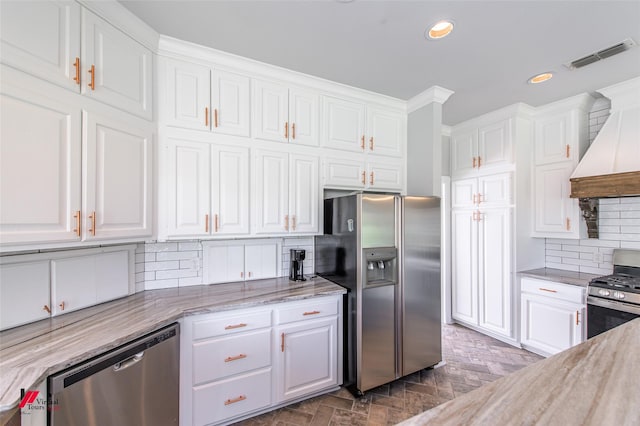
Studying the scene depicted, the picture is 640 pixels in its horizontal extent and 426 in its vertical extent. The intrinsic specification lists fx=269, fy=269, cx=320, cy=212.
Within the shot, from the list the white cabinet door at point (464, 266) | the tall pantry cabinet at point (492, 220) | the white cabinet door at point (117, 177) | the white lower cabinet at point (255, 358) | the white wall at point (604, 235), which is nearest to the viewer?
the white cabinet door at point (117, 177)

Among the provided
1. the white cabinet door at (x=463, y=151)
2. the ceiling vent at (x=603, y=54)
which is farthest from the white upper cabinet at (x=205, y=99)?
the white cabinet door at (x=463, y=151)

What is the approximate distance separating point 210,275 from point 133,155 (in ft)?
3.58

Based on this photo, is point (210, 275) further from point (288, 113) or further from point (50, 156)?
point (288, 113)

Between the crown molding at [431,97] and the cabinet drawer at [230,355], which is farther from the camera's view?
the crown molding at [431,97]

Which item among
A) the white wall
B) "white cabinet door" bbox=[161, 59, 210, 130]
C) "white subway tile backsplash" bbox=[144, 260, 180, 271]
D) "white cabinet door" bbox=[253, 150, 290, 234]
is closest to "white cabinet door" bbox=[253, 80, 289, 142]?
"white cabinet door" bbox=[253, 150, 290, 234]

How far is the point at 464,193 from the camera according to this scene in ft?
11.9

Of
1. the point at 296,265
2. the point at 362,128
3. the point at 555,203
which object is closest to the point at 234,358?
the point at 296,265

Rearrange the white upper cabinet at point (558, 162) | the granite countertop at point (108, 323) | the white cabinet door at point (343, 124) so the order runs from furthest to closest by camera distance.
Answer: the white upper cabinet at point (558, 162)
the white cabinet door at point (343, 124)
the granite countertop at point (108, 323)

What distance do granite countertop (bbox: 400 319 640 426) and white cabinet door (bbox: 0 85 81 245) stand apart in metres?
1.68

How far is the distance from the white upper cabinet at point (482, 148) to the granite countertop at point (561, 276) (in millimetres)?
1272

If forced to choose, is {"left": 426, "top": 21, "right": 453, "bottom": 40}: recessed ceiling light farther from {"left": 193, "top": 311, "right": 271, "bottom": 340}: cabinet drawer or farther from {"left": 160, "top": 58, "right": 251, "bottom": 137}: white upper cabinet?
{"left": 193, "top": 311, "right": 271, "bottom": 340}: cabinet drawer

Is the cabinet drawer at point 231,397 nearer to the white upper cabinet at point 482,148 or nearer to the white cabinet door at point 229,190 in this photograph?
the white cabinet door at point 229,190

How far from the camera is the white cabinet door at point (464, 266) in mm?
3467

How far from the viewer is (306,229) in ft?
7.98
